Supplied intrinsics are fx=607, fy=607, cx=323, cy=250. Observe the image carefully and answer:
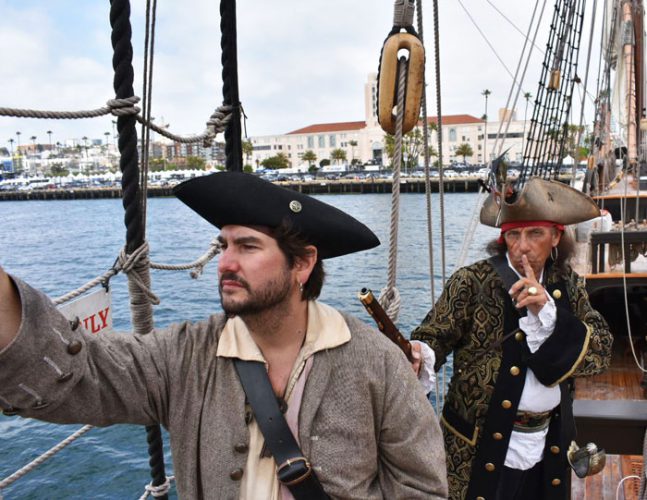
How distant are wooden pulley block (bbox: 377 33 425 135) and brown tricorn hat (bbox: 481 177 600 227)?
0.52m

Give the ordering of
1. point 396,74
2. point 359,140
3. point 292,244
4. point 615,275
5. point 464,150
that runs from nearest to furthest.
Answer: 1. point 292,244
2. point 396,74
3. point 615,275
4. point 464,150
5. point 359,140

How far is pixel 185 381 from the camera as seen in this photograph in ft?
4.10

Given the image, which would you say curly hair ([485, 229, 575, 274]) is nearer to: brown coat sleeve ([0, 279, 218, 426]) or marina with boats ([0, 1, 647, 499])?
marina with boats ([0, 1, 647, 499])

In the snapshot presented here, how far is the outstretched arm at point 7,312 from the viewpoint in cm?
96

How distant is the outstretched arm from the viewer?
959 mm

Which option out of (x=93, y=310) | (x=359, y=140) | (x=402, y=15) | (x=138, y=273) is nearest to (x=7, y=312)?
(x=138, y=273)

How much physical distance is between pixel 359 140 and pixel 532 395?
97.0 metres

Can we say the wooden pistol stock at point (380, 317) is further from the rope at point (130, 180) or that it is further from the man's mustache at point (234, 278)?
the rope at point (130, 180)

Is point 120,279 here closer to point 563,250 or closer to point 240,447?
point 563,250

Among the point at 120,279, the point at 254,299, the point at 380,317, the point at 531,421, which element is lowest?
the point at 120,279

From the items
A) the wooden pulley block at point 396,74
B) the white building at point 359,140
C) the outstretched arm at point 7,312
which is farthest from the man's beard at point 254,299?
the white building at point 359,140

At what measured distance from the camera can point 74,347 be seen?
1043mm

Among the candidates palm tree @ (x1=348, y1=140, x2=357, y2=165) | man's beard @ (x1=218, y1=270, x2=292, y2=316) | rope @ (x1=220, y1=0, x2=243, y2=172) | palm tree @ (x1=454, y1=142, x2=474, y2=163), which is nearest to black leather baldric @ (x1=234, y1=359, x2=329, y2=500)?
man's beard @ (x1=218, y1=270, x2=292, y2=316)

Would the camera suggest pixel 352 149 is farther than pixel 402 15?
Yes
